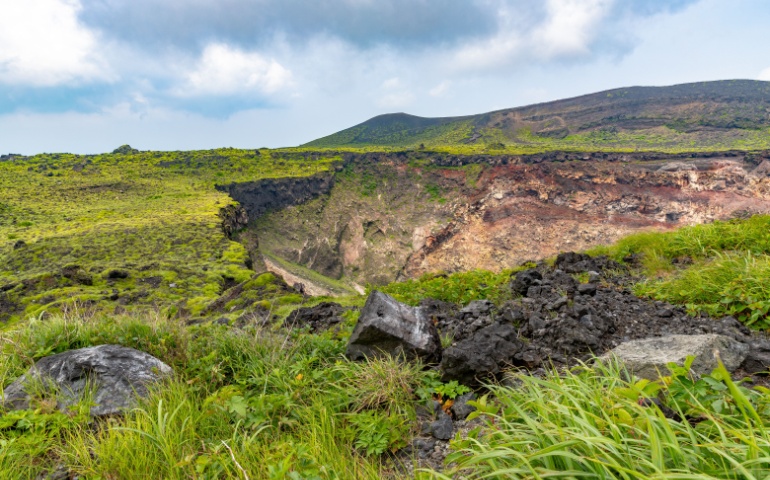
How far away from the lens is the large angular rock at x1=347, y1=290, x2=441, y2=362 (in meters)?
4.49

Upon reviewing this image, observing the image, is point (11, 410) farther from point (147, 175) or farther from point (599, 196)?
point (599, 196)

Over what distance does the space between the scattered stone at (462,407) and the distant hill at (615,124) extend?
248 feet

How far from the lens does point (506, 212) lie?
50031 millimetres

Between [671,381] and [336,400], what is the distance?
8.62 feet

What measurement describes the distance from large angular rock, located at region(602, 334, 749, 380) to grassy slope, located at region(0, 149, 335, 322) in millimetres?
7670

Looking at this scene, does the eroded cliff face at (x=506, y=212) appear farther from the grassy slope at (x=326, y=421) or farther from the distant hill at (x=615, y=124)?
the grassy slope at (x=326, y=421)

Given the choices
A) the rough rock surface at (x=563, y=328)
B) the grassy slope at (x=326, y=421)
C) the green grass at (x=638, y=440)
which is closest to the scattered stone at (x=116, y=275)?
the grassy slope at (x=326, y=421)

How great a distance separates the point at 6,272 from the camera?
61.3ft

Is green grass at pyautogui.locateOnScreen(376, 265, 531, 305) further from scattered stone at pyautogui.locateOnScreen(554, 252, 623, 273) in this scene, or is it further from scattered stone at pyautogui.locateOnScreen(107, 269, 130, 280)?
scattered stone at pyautogui.locateOnScreen(107, 269, 130, 280)

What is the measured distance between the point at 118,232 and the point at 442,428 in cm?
2736

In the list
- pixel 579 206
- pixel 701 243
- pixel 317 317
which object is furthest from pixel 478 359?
pixel 579 206

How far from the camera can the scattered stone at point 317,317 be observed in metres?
6.92

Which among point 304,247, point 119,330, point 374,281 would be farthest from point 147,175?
point 119,330

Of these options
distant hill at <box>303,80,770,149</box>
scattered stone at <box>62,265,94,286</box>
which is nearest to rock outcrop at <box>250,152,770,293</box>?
distant hill at <box>303,80,770,149</box>
